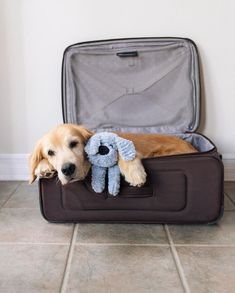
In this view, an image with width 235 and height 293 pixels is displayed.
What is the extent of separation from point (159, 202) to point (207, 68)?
28.0 inches

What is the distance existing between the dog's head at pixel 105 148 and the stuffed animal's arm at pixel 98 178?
0.02 m

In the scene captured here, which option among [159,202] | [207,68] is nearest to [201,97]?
[207,68]

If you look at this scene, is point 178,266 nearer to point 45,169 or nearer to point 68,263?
point 68,263

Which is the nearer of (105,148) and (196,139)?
(105,148)

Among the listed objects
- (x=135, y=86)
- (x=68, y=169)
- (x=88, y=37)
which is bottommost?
(x=68, y=169)

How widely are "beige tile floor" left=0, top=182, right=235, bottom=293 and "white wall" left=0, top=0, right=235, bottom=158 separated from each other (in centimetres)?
52

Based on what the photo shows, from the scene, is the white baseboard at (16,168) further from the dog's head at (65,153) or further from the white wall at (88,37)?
the dog's head at (65,153)

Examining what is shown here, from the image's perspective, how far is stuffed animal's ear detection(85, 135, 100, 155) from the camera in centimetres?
98

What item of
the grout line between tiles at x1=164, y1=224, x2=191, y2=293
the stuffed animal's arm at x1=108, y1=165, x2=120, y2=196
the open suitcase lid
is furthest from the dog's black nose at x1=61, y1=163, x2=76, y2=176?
the open suitcase lid

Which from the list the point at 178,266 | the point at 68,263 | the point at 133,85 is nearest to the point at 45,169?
the point at 68,263

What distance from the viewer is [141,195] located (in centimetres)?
102

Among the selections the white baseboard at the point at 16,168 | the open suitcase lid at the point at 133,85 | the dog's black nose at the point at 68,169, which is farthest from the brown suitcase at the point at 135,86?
the dog's black nose at the point at 68,169

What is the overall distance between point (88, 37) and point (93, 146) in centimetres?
67

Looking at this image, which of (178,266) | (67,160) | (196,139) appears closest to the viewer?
(178,266)
